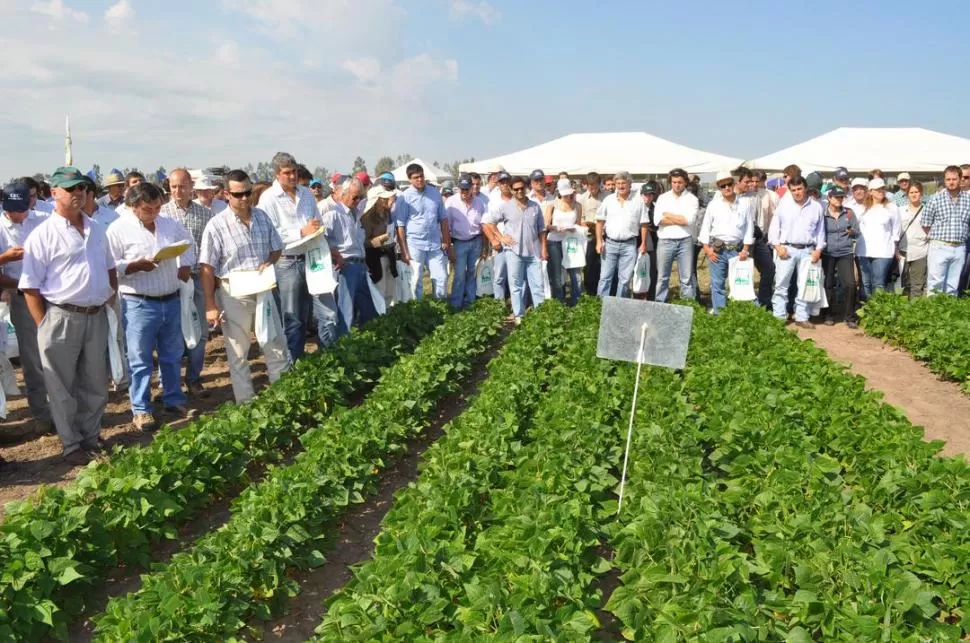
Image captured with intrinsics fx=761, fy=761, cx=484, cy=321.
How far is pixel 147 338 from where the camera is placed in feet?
22.3

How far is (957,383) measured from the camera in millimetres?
8023

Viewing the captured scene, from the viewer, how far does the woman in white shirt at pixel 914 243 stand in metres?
10.9

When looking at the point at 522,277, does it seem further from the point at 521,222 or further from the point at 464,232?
the point at 464,232

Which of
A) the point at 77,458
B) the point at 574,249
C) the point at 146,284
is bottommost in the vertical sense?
the point at 77,458

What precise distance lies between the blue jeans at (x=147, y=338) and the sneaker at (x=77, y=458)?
30.3 inches

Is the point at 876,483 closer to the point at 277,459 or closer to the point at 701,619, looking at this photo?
the point at 701,619

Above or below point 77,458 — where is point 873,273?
above

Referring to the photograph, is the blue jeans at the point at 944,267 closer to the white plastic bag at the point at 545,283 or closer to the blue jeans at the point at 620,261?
the blue jeans at the point at 620,261

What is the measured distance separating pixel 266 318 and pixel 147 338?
1.05m

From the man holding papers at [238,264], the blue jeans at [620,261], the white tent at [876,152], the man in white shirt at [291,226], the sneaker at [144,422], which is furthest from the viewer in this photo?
the white tent at [876,152]

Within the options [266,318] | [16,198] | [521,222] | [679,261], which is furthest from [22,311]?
[679,261]

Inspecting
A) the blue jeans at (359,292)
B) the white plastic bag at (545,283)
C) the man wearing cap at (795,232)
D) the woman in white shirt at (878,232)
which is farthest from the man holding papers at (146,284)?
the woman in white shirt at (878,232)

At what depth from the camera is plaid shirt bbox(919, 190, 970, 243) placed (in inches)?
380

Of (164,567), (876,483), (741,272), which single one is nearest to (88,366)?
(164,567)
